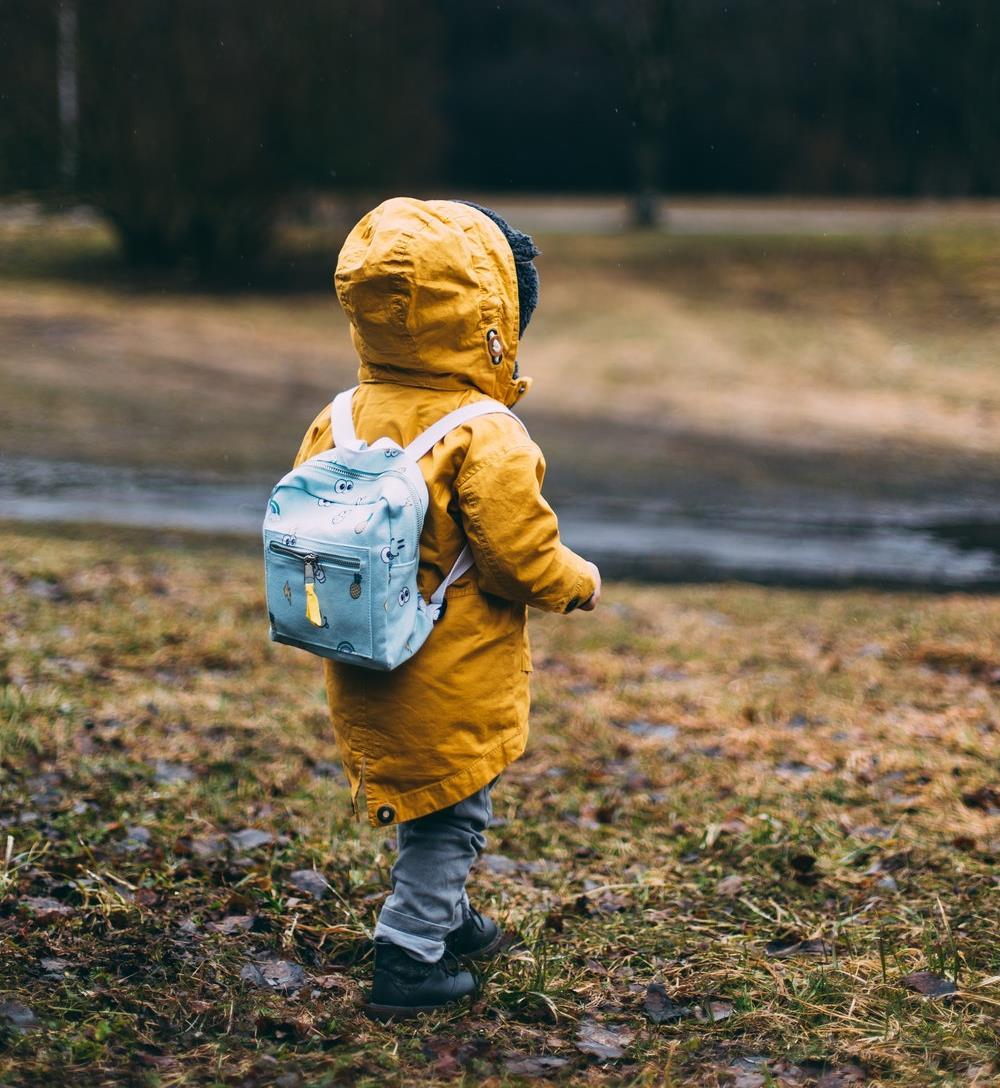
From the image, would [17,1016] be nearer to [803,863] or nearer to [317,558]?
[317,558]

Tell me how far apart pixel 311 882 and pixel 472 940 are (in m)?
0.64

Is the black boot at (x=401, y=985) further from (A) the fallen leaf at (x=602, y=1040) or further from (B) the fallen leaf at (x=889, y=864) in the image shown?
(B) the fallen leaf at (x=889, y=864)

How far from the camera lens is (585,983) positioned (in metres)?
3.31

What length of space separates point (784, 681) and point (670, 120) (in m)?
24.0

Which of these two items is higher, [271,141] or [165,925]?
[271,141]

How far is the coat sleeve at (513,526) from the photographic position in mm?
2838

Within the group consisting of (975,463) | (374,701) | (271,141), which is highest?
(271,141)

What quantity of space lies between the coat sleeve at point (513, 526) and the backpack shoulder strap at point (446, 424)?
97 mm

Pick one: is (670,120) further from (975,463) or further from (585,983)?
(585,983)

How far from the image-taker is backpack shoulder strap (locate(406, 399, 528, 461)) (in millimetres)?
2865

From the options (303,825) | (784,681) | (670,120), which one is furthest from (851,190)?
(303,825)

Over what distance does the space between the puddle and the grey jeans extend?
534 centimetres

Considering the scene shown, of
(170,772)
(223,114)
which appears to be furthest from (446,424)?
(223,114)

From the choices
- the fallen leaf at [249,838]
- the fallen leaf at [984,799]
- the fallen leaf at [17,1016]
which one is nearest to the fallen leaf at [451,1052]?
the fallen leaf at [17,1016]
